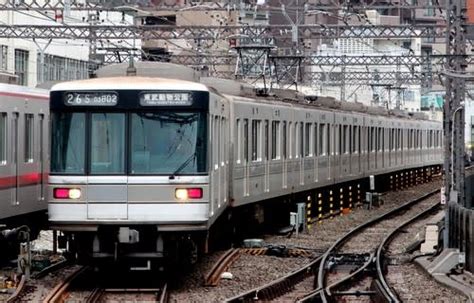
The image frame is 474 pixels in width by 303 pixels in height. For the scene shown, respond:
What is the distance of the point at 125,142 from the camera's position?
12.8m

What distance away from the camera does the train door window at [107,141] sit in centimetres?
1278

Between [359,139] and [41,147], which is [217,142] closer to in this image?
[41,147]

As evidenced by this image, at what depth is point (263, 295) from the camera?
42.4 ft

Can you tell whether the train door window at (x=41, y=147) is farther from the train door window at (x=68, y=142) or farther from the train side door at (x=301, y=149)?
the train side door at (x=301, y=149)

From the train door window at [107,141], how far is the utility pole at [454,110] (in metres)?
6.61

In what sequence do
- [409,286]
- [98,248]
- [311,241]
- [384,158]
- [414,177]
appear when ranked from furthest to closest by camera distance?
1. [414,177]
2. [384,158]
3. [311,241]
4. [409,286]
5. [98,248]

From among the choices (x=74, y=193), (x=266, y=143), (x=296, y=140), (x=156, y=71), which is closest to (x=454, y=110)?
(x=266, y=143)

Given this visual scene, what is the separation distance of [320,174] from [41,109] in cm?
1160

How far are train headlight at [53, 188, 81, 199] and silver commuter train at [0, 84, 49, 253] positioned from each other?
5.77 ft

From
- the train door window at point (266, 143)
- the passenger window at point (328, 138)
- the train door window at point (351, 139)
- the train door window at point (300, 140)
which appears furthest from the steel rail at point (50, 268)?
the train door window at point (351, 139)

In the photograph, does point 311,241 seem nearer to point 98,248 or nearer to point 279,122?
point 279,122

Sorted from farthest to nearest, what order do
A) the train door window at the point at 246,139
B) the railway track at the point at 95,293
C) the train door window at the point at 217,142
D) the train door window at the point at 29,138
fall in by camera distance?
the train door window at the point at 246,139, the train door window at the point at 29,138, the train door window at the point at 217,142, the railway track at the point at 95,293

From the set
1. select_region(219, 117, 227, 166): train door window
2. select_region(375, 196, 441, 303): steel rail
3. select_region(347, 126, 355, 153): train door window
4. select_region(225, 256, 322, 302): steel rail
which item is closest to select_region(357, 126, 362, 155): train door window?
select_region(347, 126, 355, 153): train door window

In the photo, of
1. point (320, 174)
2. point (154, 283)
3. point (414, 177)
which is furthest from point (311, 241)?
point (414, 177)
